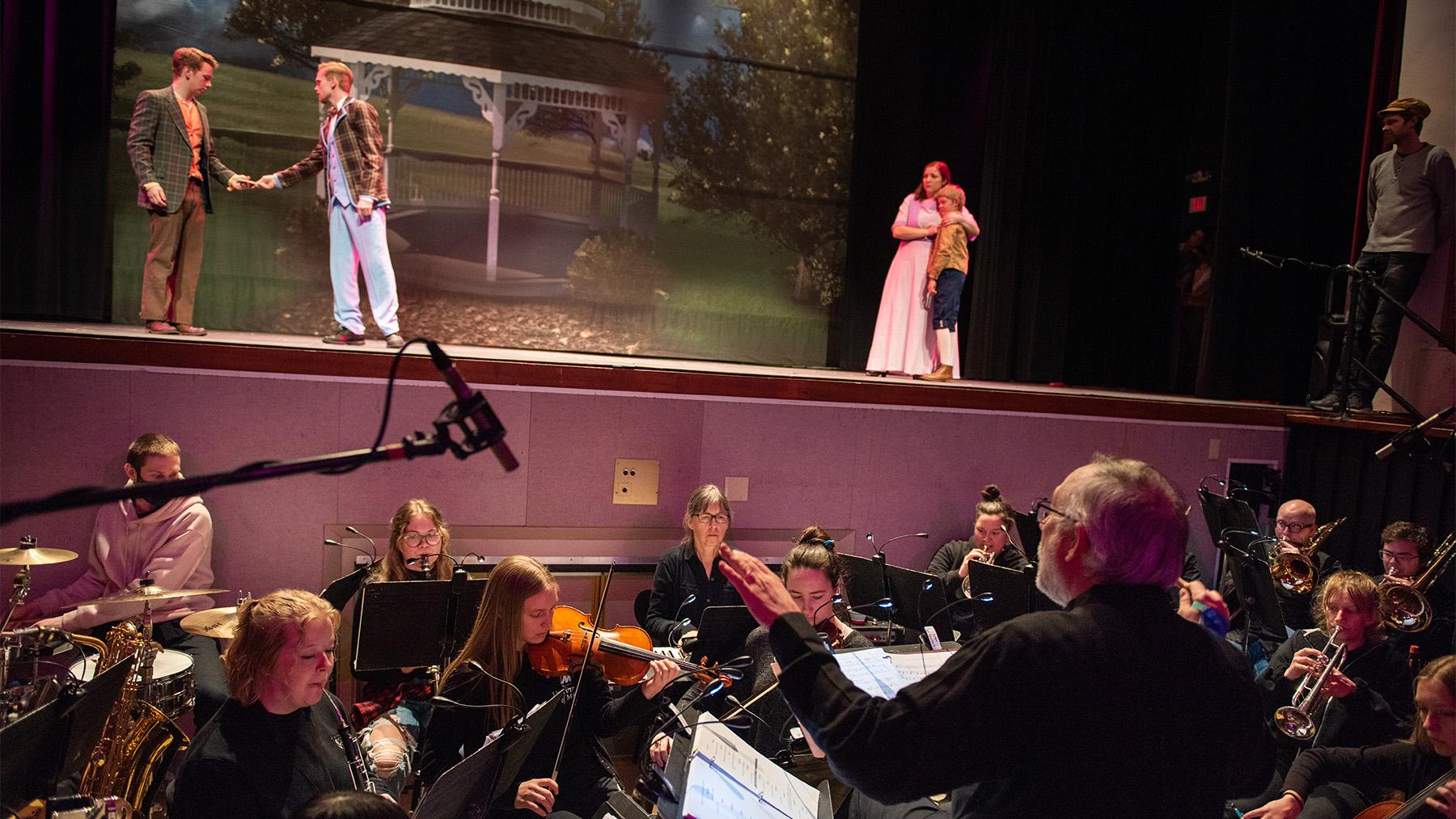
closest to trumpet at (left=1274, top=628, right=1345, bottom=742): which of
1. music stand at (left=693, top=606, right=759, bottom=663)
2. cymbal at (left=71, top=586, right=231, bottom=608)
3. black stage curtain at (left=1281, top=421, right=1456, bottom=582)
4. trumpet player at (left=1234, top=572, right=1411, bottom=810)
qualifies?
trumpet player at (left=1234, top=572, right=1411, bottom=810)

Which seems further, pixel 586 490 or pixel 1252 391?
pixel 1252 391

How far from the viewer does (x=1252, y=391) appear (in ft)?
30.9

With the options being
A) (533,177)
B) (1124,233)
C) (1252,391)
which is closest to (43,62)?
(533,177)

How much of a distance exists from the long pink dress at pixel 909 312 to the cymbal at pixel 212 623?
5526 mm

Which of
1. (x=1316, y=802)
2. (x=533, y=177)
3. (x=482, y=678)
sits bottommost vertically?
(x=1316, y=802)

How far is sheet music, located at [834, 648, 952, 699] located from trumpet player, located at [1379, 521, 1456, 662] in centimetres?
301

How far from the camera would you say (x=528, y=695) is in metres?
3.69

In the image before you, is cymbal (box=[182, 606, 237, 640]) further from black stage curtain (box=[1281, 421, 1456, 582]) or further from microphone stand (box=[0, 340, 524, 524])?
black stage curtain (box=[1281, 421, 1456, 582])

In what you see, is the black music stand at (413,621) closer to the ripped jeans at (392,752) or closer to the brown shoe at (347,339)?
the ripped jeans at (392,752)

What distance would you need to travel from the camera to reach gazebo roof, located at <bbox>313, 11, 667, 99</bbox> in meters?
8.55

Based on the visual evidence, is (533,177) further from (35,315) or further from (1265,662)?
(1265,662)

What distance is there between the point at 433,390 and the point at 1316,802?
4.58m

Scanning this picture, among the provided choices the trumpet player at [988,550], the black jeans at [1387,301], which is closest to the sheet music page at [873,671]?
the trumpet player at [988,550]

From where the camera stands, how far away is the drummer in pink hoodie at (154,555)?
4695 mm
